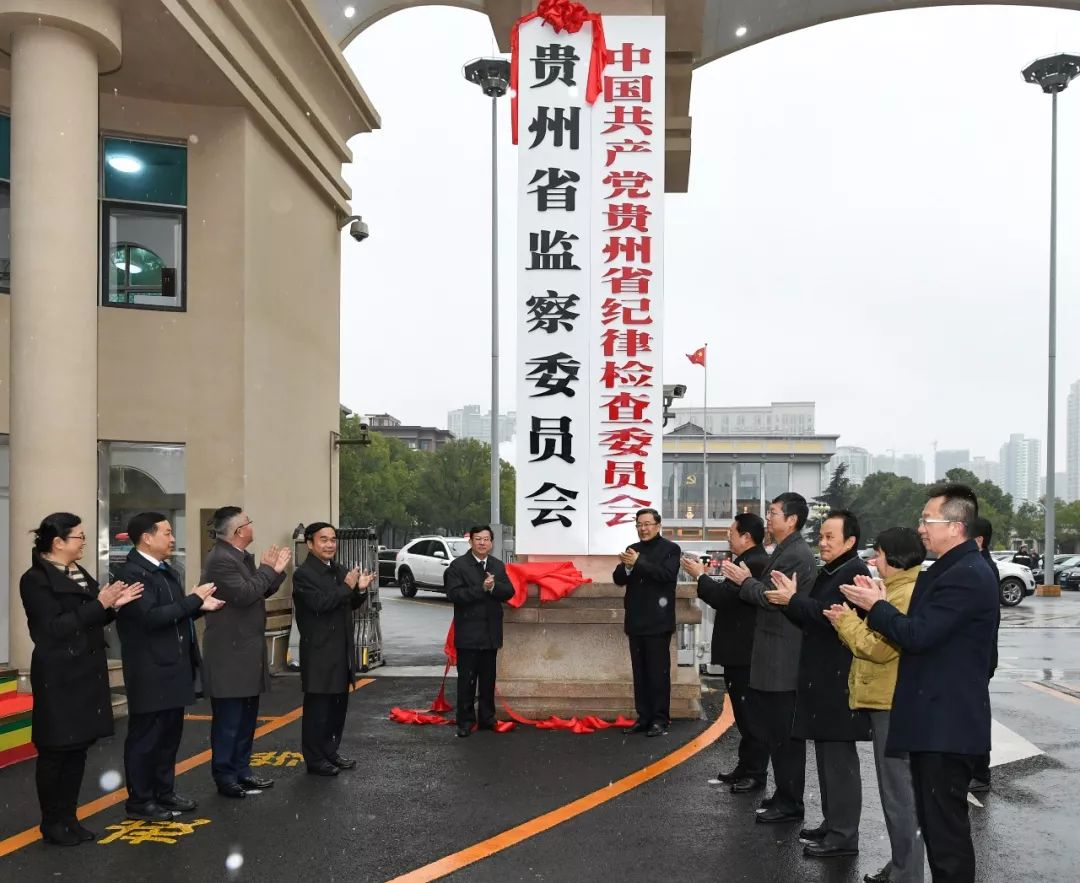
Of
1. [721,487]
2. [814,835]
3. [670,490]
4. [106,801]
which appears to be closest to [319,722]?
[106,801]

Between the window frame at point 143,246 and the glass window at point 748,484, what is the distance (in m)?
83.8

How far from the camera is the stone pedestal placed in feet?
29.8

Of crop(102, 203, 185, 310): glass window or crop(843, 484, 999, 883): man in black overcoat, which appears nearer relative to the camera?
crop(843, 484, 999, 883): man in black overcoat

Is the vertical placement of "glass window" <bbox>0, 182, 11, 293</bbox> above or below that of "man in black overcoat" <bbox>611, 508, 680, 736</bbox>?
above

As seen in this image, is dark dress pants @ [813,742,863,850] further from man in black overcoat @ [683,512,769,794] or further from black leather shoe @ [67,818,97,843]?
black leather shoe @ [67,818,97,843]

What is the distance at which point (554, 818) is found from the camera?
20.1 feet

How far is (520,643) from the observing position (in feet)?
30.2

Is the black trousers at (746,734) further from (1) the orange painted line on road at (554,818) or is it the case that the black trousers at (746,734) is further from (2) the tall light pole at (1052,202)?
(2) the tall light pole at (1052,202)

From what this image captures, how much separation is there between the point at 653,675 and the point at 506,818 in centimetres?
261

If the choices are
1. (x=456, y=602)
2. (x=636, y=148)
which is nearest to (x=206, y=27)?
(x=636, y=148)

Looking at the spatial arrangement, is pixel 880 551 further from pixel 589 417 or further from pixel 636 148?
pixel 636 148

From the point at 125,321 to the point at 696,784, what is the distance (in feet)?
25.8

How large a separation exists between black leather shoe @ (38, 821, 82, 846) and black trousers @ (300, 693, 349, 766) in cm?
178

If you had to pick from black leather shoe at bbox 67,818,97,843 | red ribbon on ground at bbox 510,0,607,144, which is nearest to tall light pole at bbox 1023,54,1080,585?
red ribbon on ground at bbox 510,0,607,144
